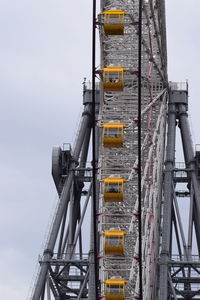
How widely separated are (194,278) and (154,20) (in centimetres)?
1832

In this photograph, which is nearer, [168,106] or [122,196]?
[122,196]

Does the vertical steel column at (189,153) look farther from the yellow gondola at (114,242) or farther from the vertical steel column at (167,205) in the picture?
the yellow gondola at (114,242)

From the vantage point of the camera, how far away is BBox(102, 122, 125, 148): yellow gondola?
81.9 meters

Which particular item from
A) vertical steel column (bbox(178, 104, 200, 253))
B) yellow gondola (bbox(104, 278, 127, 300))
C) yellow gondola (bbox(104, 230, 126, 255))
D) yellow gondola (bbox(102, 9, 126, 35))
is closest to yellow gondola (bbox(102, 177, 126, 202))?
yellow gondola (bbox(104, 230, 126, 255))

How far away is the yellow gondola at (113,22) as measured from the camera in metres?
82.4

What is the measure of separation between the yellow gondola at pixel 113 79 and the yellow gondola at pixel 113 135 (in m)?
2.57

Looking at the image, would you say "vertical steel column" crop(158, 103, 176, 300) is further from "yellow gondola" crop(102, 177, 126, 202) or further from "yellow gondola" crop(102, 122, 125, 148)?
"yellow gondola" crop(102, 122, 125, 148)

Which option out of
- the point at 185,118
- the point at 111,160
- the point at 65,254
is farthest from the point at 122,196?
the point at 185,118

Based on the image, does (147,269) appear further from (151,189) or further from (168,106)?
(168,106)

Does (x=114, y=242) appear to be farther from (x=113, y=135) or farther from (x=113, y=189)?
(x=113, y=135)

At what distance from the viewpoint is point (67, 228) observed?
9206 cm

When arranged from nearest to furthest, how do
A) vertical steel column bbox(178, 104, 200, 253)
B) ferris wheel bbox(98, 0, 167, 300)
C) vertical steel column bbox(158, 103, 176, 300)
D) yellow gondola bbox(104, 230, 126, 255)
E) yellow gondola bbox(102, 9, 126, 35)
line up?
yellow gondola bbox(104, 230, 126, 255), ferris wheel bbox(98, 0, 167, 300), yellow gondola bbox(102, 9, 126, 35), vertical steel column bbox(158, 103, 176, 300), vertical steel column bbox(178, 104, 200, 253)

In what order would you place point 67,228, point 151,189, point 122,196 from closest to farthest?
point 122,196 → point 151,189 → point 67,228

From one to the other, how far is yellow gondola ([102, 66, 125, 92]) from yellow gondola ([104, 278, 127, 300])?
13677 millimetres
